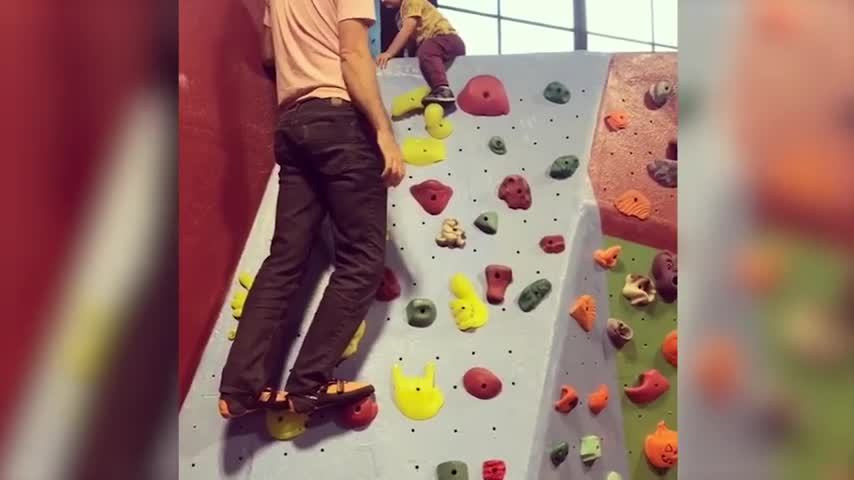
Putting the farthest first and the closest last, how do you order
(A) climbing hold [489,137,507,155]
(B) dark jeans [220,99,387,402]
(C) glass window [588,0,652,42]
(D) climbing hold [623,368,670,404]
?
(C) glass window [588,0,652,42], (A) climbing hold [489,137,507,155], (D) climbing hold [623,368,670,404], (B) dark jeans [220,99,387,402]

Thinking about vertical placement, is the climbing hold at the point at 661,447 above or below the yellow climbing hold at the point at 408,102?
below

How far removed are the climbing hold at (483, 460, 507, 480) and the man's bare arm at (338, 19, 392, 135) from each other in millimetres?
540

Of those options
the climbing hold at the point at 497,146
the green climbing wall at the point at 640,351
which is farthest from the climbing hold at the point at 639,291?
the climbing hold at the point at 497,146

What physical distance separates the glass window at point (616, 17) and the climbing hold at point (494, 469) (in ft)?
2.71

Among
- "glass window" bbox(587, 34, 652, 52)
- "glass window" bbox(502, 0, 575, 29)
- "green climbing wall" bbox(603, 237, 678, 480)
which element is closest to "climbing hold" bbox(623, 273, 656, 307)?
"green climbing wall" bbox(603, 237, 678, 480)

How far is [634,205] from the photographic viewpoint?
128 centimetres

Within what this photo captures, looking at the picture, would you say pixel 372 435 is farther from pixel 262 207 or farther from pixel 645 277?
pixel 645 277

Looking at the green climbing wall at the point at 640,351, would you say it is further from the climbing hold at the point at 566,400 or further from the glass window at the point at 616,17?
the glass window at the point at 616,17

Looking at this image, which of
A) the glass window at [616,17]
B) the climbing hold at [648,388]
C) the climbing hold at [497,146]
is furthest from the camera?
the glass window at [616,17]

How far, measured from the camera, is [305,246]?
1.13m

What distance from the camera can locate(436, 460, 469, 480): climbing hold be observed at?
1.13 m

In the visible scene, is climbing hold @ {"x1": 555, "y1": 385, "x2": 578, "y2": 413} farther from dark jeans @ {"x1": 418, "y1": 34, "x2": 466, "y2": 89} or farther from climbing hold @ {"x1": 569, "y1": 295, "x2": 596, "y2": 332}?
dark jeans @ {"x1": 418, "y1": 34, "x2": 466, "y2": 89}

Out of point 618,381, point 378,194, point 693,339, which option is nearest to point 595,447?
point 618,381

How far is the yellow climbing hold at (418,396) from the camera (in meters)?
1.17
